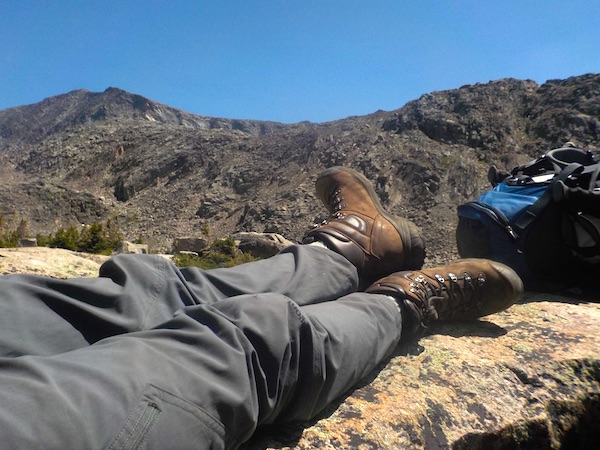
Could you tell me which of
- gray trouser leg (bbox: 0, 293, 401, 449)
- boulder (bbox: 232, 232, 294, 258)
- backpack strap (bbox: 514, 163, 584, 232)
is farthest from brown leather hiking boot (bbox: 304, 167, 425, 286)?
boulder (bbox: 232, 232, 294, 258)

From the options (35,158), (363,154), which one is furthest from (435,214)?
(35,158)

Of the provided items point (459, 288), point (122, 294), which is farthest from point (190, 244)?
point (122, 294)

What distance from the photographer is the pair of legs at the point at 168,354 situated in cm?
80

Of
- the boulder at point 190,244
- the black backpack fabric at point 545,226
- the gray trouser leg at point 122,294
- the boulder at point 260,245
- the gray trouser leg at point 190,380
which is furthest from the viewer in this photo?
the boulder at point 190,244

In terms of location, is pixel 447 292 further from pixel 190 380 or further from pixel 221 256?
pixel 221 256

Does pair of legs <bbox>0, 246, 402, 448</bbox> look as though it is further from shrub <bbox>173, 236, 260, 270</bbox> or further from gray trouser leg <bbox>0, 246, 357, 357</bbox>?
shrub <bbox>173, 236, 260, 270</bbox>

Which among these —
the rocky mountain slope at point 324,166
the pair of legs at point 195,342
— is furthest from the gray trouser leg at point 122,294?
the rocky mountain slope at point 324,166

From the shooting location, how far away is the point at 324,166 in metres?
13.8

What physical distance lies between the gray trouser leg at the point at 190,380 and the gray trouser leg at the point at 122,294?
0.69 ft

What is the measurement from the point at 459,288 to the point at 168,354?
55.8 inches

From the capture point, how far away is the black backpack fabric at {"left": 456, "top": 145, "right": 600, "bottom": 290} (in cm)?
230

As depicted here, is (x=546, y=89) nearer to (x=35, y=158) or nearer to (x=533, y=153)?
(x=533, y=153)

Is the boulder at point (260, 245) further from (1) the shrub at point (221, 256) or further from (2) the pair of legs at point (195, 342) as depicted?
(2) the pair of legs at point (195, 342)

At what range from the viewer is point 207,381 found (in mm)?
957
